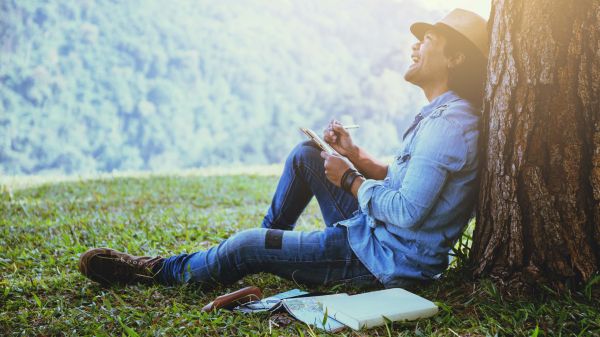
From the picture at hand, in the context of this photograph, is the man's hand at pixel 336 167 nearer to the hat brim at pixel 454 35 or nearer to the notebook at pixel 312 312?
the notebook at pixel 312 312

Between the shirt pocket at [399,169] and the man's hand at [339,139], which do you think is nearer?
the shirt pocket at [399,169]

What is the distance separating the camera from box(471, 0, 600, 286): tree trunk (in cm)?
197

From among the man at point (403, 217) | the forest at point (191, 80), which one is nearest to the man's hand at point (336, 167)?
the man at point (403, 217)

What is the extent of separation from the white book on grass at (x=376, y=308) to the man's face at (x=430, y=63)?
35.5 inches

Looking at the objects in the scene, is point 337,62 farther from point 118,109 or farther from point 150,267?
point 150,267

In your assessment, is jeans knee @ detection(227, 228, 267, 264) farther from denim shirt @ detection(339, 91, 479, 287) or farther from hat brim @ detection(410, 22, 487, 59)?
hat brim @ detection(410, 22, 487, 59)

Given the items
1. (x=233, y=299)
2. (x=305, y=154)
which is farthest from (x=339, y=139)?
(x=233, y=299)

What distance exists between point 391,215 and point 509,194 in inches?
17.0

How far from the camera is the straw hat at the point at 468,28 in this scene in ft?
7.72

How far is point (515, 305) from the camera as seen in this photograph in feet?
6.66

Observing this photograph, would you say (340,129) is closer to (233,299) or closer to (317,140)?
(317,140)

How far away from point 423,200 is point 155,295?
1184 mm

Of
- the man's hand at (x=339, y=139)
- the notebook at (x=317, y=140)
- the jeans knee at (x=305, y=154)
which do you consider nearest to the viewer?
the notebook at (x=317, y=140)

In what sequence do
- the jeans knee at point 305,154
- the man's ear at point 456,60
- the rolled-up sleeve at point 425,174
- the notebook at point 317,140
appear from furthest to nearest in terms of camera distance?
1. the jeans knee at point 305,154
2. the notebook at point 317,140
3. the man's ear at point 456,60
4. the rolled-up sleeve at point 425,174
